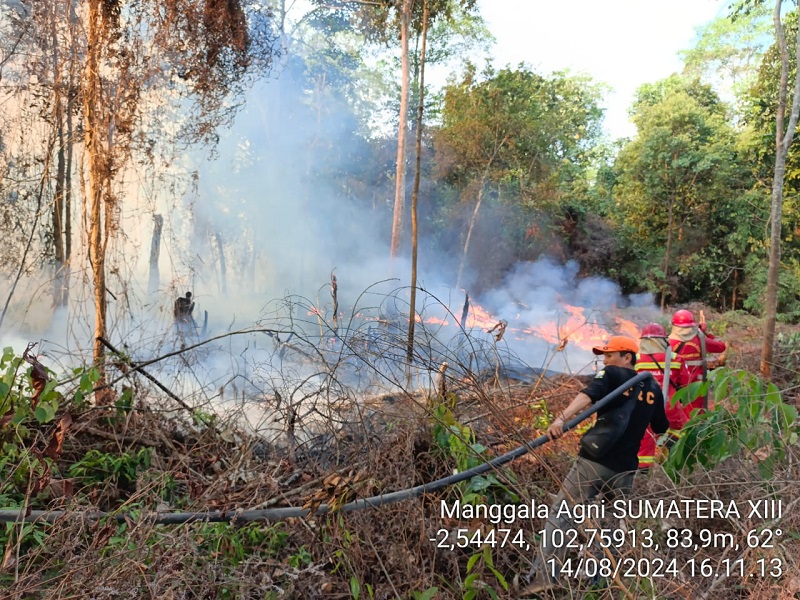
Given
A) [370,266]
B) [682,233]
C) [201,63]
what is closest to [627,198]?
[682,233]

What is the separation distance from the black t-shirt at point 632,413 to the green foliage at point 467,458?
0.58 metres

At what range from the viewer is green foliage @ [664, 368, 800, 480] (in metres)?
3.05

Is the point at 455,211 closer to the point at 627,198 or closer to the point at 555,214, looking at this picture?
the point at 555,214

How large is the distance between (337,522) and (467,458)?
3.15 ft

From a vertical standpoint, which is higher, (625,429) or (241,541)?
(625,429)

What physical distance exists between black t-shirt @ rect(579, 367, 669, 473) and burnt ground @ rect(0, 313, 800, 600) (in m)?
0.23

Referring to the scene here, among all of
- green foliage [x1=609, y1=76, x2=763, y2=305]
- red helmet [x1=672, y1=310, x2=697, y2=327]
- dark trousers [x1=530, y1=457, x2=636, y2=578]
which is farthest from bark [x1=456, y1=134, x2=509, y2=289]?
dark trousers [x1=530, y1=457, x2=636, y2=578]

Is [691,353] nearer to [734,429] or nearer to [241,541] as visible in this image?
[734,429]

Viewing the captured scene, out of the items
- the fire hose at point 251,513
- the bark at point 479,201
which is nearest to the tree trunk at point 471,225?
the bark at point 479,201

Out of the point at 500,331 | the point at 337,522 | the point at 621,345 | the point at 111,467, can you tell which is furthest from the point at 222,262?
the point at 621,345

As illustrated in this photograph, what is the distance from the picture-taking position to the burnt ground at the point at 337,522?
2613 millimetres

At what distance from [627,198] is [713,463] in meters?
15.3

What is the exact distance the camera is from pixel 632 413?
335 cm

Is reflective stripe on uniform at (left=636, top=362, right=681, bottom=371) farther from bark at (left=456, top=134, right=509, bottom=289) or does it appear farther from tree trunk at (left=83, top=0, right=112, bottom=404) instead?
bark at (left=456, top=134, right=509, bottom=289)
